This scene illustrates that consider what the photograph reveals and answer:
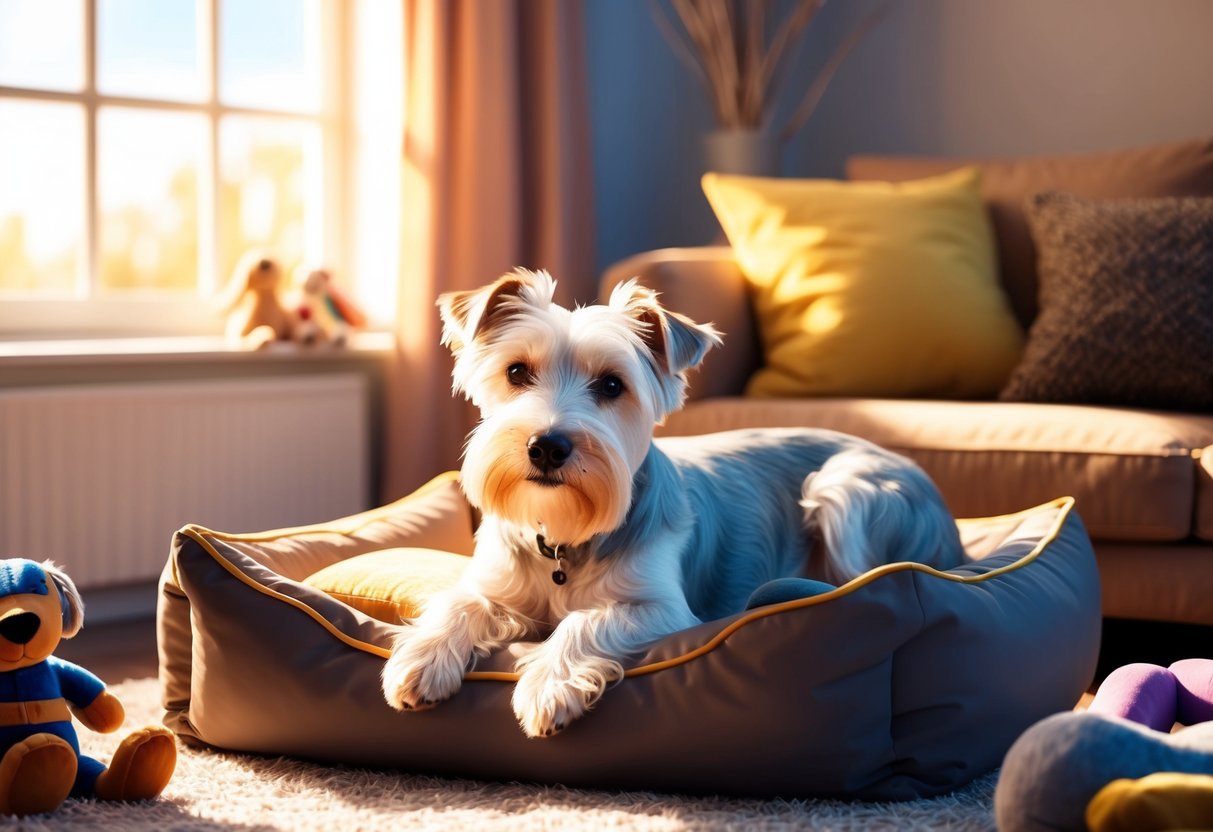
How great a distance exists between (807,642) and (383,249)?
261 centimetres

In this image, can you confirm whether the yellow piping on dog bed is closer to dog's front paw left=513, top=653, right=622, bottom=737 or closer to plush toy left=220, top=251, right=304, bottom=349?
dog's front paw left=513, top=653, right=622, bottom=737

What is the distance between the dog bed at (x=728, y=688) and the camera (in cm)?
174

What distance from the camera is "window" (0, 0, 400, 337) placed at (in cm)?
355

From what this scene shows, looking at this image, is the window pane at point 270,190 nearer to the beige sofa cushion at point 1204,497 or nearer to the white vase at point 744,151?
the white vase at point 744,151

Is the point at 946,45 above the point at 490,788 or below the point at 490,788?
above

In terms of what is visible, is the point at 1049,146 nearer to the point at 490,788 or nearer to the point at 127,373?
the point at 127,373

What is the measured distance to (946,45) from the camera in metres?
4.57

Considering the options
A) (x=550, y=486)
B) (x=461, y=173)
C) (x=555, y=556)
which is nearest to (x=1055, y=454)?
(x=555, y=556)

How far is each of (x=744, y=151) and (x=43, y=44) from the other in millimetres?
2199

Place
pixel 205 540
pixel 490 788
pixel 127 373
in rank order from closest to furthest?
pixel 490 788 < pixel 205 540 < pixel 127 373

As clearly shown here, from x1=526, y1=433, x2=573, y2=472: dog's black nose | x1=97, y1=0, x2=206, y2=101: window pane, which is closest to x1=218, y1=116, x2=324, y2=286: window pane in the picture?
x1=97, y1=0, x2=206, y2=101: window pane

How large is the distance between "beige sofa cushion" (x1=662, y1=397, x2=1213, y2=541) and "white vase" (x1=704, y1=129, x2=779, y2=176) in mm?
1584

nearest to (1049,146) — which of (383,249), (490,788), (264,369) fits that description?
(383,249)

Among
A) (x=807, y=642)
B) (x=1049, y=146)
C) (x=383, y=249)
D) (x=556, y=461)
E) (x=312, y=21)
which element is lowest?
(x=807, y=642)
